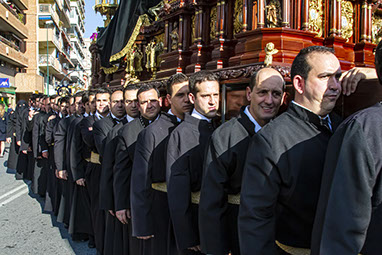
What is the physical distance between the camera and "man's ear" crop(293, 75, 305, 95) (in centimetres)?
189

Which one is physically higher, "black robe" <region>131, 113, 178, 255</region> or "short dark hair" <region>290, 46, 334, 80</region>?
"short dark hair" <region>290, 46, 334, 80</region>

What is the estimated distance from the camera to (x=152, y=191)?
3.31 meters

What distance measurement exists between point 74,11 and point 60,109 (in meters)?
62.6

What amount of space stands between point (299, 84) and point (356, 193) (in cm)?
73

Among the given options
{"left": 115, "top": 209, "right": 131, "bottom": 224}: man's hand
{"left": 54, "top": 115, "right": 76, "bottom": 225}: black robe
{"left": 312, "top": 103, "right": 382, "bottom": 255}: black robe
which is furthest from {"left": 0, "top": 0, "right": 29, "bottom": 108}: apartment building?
{"left": 312, "top": 103, "right": 382, "bottom": 255}: black robe

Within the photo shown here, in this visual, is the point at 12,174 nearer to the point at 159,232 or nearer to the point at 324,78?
the point at 159,232

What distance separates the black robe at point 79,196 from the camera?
5406 mm

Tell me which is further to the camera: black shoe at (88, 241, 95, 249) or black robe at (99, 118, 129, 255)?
black shoe at (88, 241, 95, 249)

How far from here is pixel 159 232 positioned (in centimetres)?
328

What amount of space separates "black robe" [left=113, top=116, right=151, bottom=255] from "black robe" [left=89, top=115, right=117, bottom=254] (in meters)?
0.87

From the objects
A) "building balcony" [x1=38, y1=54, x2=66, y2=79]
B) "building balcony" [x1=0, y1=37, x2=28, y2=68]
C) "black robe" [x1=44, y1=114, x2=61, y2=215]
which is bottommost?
"black robe" [x1=44, y1=114, x2=61, y2=215]

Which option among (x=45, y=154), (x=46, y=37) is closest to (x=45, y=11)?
(x=46, y=37)

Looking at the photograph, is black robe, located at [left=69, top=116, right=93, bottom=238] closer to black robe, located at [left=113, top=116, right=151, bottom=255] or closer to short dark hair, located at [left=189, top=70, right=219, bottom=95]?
black robe, located at [left=113, top=116, right=151, bottom=255]

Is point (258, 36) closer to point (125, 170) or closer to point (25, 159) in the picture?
point (125, 170)
